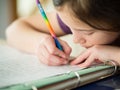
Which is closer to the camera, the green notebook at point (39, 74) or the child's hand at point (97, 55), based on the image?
the green notebook at point (39, 74)

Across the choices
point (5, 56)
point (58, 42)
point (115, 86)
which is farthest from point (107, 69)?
point (5, 56)

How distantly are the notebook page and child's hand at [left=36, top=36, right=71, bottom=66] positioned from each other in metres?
0.02

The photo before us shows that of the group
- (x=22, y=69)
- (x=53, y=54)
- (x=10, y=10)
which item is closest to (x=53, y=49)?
(x=53, y=54)

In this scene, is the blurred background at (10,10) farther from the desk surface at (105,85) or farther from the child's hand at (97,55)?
the desk surface at (105,85)

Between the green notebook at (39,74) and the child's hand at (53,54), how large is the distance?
0.05 feet

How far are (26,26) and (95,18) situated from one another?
0.44 m

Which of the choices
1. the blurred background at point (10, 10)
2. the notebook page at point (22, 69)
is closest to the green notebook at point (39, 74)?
the notebook page at point (22, 69)

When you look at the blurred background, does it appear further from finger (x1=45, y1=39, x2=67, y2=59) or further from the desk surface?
the desk surface

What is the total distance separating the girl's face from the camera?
1.84 ft

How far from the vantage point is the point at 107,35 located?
60 centimetres

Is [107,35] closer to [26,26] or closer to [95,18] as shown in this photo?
[95,18]

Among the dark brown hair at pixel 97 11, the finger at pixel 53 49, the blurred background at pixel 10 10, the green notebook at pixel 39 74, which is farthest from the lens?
the blurred background at pixel 10 10

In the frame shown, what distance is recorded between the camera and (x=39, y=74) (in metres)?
0.50

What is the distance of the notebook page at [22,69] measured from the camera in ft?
1.52
